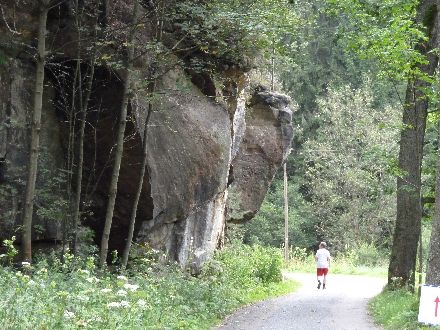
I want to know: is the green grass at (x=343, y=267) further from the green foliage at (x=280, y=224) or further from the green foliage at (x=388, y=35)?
the green foliage at (x=388, y=35)

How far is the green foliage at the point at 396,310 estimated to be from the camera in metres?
11.2

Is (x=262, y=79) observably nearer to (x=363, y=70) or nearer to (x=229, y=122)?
(x=229, y=122)

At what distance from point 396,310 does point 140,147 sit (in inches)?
258

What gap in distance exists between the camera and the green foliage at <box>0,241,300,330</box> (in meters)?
6.32

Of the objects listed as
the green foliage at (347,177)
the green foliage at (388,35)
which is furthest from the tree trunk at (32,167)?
the green foliage at (347,177)

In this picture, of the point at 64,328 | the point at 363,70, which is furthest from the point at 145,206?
the point at 363,70

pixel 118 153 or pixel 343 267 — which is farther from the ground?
pixel 118 153

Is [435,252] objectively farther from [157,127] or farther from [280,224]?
[280,224]

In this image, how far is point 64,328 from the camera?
5.97m

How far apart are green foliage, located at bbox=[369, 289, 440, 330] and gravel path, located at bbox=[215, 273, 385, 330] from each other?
0.29m

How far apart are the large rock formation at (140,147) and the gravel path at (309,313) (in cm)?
301

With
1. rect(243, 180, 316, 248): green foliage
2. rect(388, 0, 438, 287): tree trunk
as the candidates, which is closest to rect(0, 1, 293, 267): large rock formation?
rect(388, 0, 438, 287): tree trunk

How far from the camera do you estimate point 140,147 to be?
46.6ft

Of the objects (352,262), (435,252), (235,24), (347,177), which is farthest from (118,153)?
(347,177)
